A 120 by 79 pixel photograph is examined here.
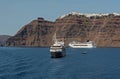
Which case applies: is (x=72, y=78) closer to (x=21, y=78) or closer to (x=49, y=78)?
(x=49, y=78)

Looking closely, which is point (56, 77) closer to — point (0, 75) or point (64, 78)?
point (64, 78)

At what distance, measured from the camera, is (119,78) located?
83125 millimetres

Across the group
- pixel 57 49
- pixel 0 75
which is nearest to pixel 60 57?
pixel 57 49

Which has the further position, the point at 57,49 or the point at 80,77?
the point at 57,49

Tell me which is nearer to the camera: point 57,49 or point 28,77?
point 28,77

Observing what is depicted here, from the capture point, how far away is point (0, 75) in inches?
3442

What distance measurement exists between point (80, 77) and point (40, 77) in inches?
340

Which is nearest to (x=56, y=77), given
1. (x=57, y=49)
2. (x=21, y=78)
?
(x=21, y=78)

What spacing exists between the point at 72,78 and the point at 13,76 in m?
13.3

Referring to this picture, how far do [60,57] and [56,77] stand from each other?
67.3m

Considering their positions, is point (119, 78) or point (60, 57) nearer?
point (119, 78)

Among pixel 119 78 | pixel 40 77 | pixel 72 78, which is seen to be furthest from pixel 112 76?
pixel 40 77

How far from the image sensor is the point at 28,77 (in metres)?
84.0

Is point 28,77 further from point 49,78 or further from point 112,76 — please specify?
point 112,76
